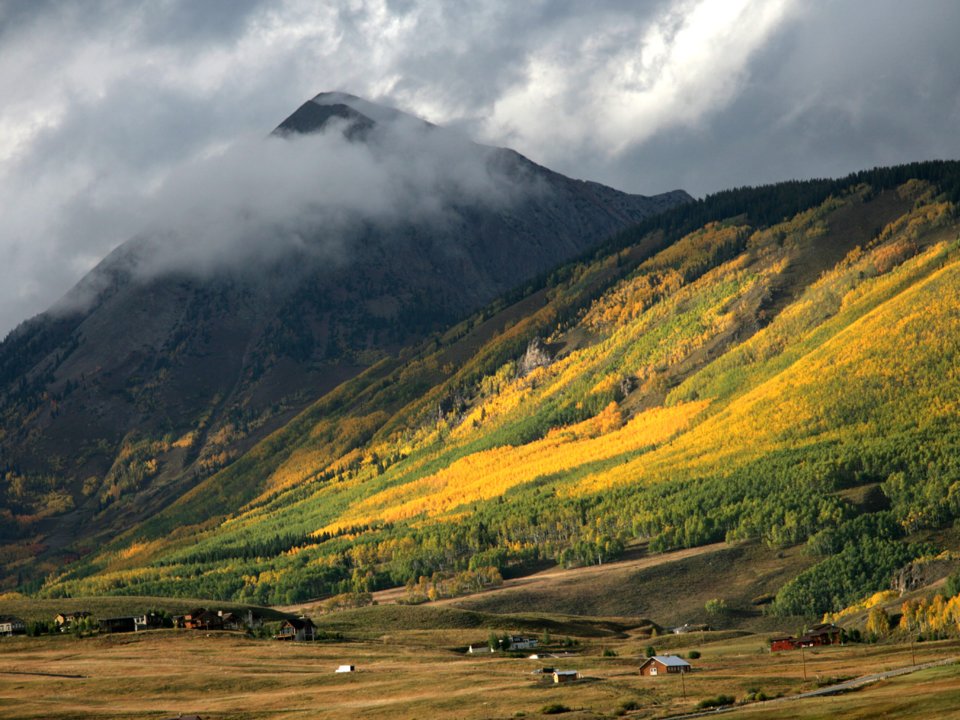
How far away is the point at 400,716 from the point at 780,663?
60.7 meters

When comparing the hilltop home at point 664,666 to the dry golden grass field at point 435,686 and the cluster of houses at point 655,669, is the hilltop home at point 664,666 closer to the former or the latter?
the cluster of houses at point 655,669

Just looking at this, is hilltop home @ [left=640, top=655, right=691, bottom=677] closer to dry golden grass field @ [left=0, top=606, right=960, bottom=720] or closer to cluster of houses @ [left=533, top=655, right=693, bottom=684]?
cluster of houses @ [left=533, top=655, right=693, bottom=684]

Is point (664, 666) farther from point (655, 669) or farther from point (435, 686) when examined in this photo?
point (435, 686)

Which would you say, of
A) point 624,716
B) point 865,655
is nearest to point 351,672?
point 624,716

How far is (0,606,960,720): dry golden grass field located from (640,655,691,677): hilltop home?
2.49 m

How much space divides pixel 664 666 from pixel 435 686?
1095 inches

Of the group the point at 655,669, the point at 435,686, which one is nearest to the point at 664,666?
the point at 655,669

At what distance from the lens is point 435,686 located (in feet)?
516

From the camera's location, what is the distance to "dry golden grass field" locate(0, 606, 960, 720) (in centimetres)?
12900

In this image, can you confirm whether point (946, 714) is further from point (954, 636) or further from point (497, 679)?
point (954, 636)

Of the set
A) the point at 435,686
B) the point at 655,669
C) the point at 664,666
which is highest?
the point at 435,686

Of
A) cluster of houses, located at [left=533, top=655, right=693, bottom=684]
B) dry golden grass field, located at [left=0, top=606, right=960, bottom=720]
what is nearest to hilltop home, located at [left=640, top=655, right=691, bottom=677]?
cluster of houses, located at [left=533, top=655, right=693, bottom=684]

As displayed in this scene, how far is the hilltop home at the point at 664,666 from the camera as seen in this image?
161750 mm

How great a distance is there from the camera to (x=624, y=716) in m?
131
